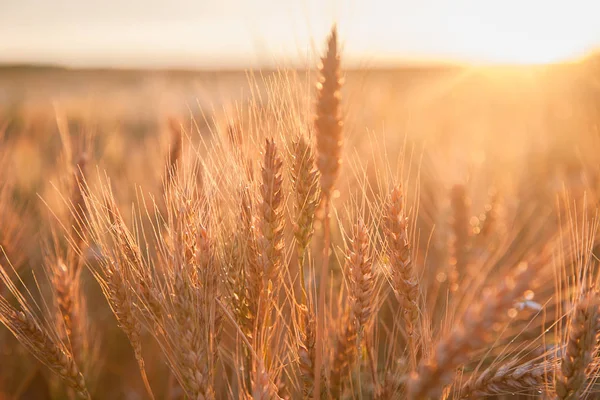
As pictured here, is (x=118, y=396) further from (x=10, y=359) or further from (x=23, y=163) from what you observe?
(x=23, y=163)

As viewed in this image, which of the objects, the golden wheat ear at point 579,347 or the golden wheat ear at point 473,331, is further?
the golden wheat ear at point 579,347

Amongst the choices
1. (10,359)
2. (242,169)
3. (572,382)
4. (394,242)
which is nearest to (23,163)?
(10,359)

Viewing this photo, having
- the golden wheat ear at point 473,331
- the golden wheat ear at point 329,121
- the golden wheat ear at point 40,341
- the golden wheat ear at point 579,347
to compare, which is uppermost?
the golden wheat ear at point 329,121

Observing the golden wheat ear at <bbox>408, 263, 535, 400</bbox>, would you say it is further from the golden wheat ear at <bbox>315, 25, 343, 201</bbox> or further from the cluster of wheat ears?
the golden wheat ear at <bbox>315, 25, 343, 201</bbox>

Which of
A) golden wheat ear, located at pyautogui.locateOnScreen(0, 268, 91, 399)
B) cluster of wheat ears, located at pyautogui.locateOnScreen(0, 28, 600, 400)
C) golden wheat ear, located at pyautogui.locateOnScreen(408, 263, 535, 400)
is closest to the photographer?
golden wheat ear, located at pyautogui.locateOnScreen(408, 263, 535, 400)

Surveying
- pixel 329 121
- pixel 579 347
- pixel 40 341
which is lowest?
pixel 40 341

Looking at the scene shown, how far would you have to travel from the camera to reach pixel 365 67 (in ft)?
5.40

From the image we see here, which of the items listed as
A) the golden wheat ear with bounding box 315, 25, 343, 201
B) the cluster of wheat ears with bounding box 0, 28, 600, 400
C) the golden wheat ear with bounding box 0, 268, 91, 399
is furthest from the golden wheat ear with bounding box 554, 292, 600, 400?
the golden wheat ear with bounding box 0, 268, 91, 399

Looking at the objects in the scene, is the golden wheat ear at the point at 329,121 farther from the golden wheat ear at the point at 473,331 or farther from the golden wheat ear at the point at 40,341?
the golden wheat ear at the point at 40,341

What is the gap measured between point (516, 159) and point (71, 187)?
431 centimetres

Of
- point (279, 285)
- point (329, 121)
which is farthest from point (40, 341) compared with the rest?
point (329, 121)

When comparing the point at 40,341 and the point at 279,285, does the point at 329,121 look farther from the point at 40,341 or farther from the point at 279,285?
the point at 40,341

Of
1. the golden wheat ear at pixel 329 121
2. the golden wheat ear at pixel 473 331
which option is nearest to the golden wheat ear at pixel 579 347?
the golden wheat ear at pixel 473 331

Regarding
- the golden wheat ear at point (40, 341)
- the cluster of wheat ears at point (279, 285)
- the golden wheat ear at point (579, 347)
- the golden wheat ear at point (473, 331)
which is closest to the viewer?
the golden wheat ear at point (473, 331)
